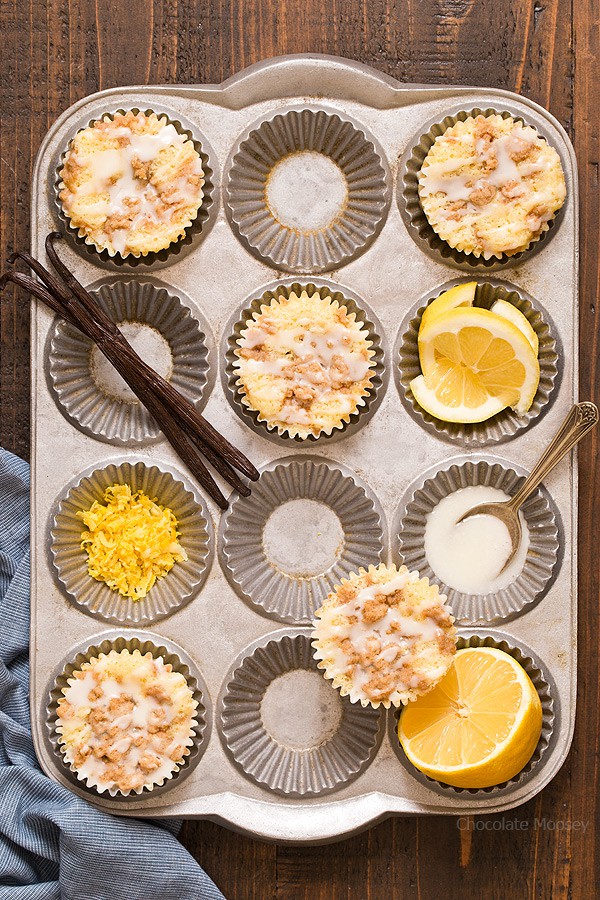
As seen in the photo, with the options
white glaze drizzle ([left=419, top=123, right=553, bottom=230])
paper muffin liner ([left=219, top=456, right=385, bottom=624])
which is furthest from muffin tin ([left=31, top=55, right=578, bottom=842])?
white glaze drizzle ([left=419, top=123, right=553, bottom=230])

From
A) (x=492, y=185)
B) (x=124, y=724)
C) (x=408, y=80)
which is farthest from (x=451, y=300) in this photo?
(x=124, y=724)

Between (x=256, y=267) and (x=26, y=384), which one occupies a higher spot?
Result: (x=256, y=267)

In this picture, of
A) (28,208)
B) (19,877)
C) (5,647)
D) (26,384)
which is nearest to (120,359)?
(26,384)

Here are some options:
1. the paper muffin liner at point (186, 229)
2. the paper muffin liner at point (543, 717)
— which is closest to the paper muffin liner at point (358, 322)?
the paper muffin liner at point (186, 229)

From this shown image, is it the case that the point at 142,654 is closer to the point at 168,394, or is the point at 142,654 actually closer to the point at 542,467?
the point at 168,394

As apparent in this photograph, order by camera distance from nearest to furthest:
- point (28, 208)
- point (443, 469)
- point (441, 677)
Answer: point (441, 677) < point (443, 469) < point (28, 208)

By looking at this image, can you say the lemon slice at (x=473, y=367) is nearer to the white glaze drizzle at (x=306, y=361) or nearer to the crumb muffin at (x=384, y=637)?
the white glaze drizzle at (x=306, y=361)

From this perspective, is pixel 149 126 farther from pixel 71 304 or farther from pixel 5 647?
pixel 5 647
